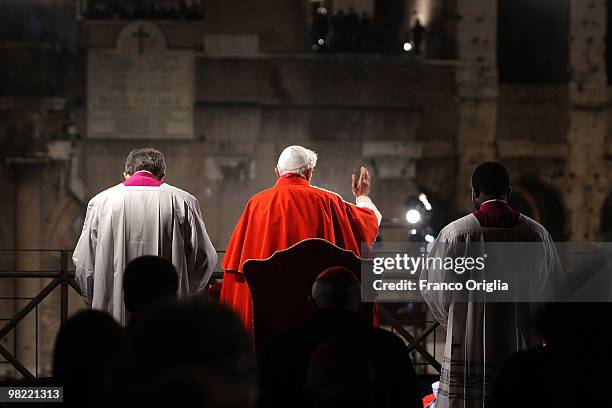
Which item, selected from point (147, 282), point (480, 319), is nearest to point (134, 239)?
point (480, 319)

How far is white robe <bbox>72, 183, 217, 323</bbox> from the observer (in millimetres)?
6824

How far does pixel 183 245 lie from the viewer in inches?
270

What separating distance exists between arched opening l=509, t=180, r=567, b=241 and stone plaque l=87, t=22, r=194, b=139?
5.31 metres

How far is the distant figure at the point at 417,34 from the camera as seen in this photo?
17312mm

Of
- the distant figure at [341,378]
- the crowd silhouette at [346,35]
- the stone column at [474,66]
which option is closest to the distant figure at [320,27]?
the crowd silhouette at [346,35]

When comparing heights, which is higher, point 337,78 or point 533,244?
point 337,78

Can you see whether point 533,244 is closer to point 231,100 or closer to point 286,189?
point 286,189

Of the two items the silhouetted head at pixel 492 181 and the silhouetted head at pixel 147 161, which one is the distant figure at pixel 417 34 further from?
the silhouetted head at pixel 492 181

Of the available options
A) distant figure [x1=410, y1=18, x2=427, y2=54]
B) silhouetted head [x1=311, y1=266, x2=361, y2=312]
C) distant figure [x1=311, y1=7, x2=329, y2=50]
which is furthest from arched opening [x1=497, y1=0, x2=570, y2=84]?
silhouetted head [x1=311, y1=266, x2=361, y2=312]

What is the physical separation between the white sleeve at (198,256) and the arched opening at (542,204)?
11.8 m

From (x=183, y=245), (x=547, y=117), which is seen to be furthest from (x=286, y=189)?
(x=547, y=117)

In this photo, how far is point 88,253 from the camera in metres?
6.84

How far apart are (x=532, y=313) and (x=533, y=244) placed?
1.24ft

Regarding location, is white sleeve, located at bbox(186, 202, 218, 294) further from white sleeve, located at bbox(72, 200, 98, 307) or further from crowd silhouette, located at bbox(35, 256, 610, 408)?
crowd silhouette, located at bbox(35, 256, 610, 408)
